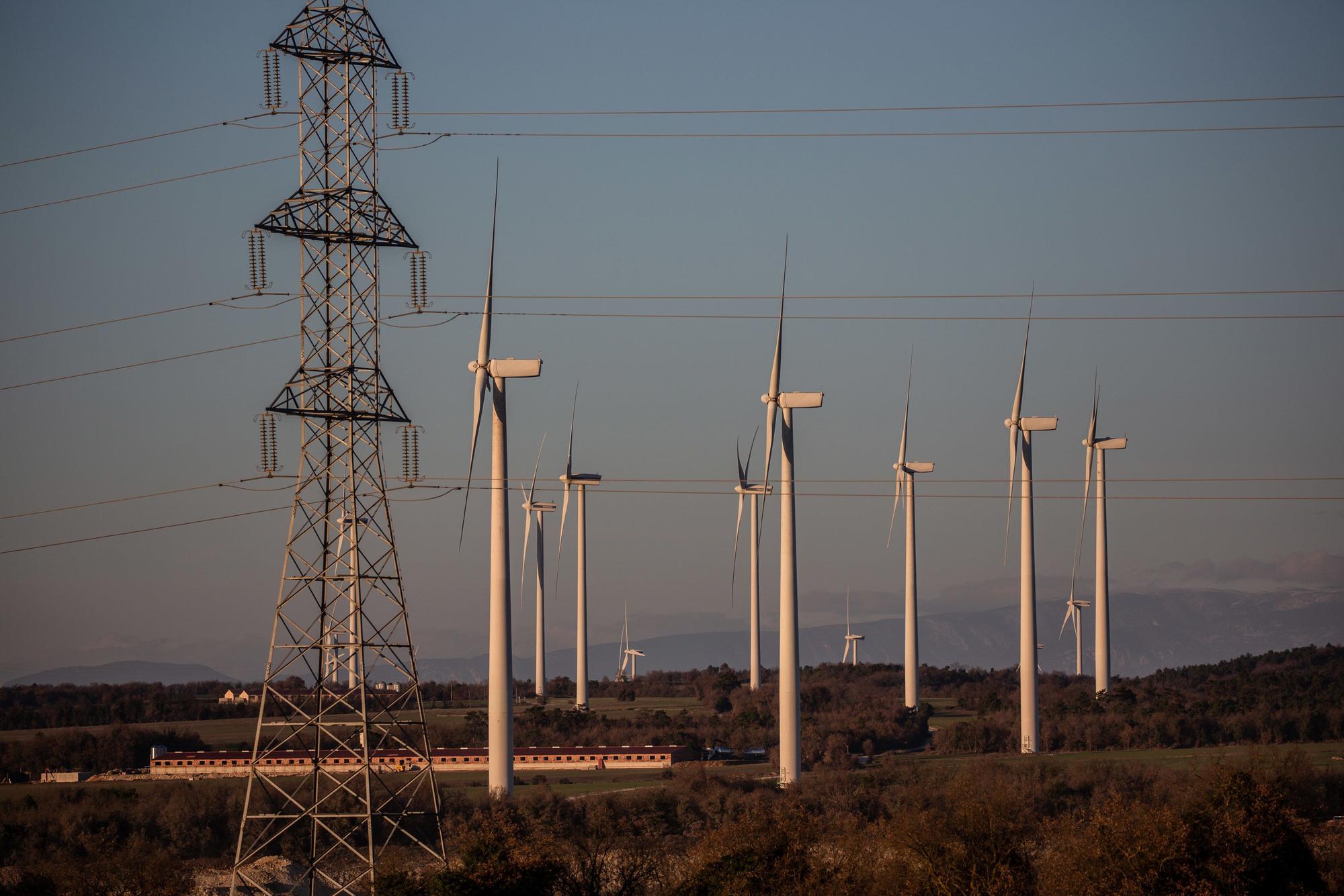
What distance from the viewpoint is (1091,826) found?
174ft

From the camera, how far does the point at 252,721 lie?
128 meters

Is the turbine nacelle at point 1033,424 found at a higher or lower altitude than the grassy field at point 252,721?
higher

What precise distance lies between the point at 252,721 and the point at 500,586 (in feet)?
237

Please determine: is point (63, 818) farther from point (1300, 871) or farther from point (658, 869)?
point (1300, 871)

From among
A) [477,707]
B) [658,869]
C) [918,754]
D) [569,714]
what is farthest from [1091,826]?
[477,707]

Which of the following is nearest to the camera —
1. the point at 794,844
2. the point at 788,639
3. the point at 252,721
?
→ the point at 794,844

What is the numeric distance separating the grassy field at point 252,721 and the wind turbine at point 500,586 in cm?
3738

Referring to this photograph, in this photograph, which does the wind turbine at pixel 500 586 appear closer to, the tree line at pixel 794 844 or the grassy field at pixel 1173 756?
the tree line at pixel 794 844

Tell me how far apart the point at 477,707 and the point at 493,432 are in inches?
3064

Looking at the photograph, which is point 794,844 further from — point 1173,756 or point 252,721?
point 252,721

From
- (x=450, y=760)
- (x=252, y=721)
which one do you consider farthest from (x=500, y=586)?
(x=252, y=721)

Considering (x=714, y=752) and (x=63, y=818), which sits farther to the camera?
(x=714, y=752)

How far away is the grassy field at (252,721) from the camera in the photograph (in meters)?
110

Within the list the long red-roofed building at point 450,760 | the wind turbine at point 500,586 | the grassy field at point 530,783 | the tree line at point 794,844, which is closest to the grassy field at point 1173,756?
the grassy field at point 530,783
